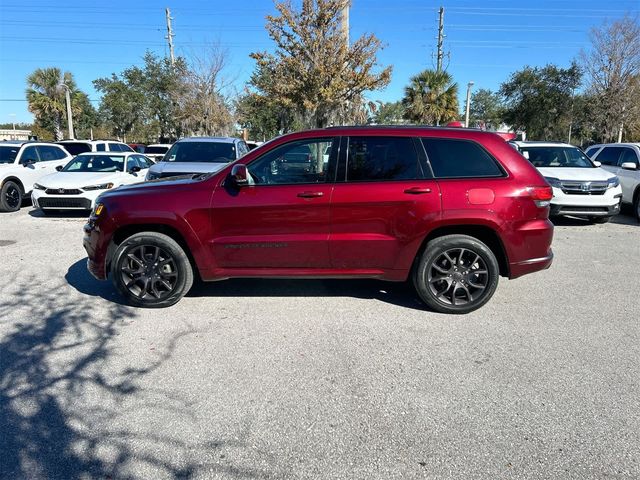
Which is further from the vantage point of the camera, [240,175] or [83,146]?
[83,146]

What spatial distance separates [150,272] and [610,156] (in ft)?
40.2

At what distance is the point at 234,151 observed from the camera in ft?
34.3

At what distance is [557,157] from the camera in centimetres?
1060

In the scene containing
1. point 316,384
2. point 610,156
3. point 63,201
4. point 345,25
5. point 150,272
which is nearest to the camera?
point 316,384

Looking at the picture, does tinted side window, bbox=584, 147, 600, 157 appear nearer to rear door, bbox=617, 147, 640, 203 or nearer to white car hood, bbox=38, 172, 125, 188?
rear door, bbox=617, 147, 640, 203

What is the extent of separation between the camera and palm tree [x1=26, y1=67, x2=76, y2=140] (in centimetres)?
3628

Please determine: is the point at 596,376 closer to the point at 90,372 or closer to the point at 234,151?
the point at 90,372

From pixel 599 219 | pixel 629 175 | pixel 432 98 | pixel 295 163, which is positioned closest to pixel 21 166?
pixel 295 163

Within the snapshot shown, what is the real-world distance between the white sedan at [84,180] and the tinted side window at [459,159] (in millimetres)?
8036

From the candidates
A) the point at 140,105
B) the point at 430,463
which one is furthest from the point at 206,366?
the point at 140,105

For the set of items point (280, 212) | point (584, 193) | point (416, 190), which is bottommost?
point (584, 193)

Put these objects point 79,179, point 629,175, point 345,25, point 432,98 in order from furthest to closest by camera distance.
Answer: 1. point 432,98
2. point 345,25
3. point 629,175
4. point 79,179

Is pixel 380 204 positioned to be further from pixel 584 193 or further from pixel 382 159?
pixel 584 193

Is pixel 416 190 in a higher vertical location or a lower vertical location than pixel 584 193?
higher
